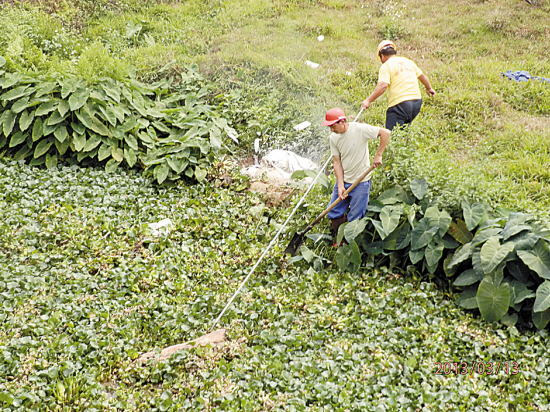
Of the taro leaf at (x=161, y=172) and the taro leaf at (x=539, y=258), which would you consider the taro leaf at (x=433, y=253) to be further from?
the taro leaf at (x=161, y=172)

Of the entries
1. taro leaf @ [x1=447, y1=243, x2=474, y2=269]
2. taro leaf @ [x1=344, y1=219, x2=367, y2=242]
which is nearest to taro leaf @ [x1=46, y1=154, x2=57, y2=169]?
taro leaf @ [x1=344, y1=219, x2=367, y2=242]

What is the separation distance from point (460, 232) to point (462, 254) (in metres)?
0.27

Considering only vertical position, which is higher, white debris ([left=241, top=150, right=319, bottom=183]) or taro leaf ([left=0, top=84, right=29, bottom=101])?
taro leaf ([left=0, top=84, right=29, bottom=101])

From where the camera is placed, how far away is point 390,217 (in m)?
4.94

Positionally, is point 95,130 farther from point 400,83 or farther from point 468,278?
point 468,278

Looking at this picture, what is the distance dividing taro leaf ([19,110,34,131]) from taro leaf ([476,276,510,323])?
6.19 meters

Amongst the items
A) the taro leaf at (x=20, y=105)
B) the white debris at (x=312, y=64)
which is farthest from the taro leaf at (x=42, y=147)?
the white debris at (x=312, y=64)

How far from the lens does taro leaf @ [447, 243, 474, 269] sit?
450 centimetres

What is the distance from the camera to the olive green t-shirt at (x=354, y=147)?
4816 millimetres

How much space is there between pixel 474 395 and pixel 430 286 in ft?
4.16

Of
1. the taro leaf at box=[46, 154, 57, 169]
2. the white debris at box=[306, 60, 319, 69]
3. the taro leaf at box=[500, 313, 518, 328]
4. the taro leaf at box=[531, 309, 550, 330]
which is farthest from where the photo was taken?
the white debris at box=[306, 60, 319, 69]

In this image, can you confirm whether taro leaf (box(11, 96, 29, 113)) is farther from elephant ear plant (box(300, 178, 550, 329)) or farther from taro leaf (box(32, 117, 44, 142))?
elephant ear plant (box(300, 178, 550, 329))

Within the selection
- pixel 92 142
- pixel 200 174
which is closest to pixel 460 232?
pixel 200 174

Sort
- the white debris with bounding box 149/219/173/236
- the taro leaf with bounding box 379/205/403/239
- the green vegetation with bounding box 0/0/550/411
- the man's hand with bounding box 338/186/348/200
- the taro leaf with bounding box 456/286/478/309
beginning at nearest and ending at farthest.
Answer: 1. the green vegetation with bounding box 0/0/550/411
2. the taro leaf with bounding box 456/286/478/309
3. the taro leaf with bounding box 379/205/403/239
4. the man's hand with bounding box 338/186/348/200
5. the white debris with bounding box 149/219/173/236
